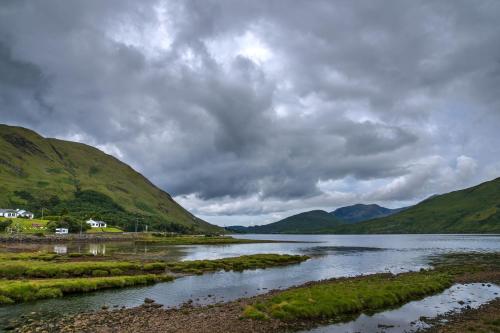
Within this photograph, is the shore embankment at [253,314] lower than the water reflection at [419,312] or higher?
higher

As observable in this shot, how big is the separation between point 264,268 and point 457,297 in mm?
53999

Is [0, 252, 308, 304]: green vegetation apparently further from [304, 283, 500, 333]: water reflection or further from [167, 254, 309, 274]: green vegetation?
[304, 283, 500, 333]: water reflection

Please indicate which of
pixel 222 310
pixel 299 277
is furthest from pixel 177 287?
pixel 299 277

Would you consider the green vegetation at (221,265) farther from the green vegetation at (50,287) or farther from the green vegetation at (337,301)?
the green vegetation at (337,301)

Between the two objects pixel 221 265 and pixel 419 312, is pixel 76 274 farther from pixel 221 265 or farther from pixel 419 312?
pixel 419 312

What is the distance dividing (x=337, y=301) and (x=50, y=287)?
45.6 metres

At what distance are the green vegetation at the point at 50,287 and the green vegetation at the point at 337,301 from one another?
3190cm

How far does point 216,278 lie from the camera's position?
82.2 metres

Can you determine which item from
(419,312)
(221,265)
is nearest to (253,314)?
(419,312)

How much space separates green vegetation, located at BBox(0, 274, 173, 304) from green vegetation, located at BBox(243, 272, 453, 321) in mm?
31899

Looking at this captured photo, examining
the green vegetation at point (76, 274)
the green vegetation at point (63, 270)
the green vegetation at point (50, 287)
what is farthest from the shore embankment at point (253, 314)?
the green vegetation at point (63, 270)

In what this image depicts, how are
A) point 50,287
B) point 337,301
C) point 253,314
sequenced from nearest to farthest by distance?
1. point 253,314
2. point 337,301
3. point 50,287

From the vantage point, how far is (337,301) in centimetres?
4956

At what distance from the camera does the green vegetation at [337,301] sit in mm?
45156
